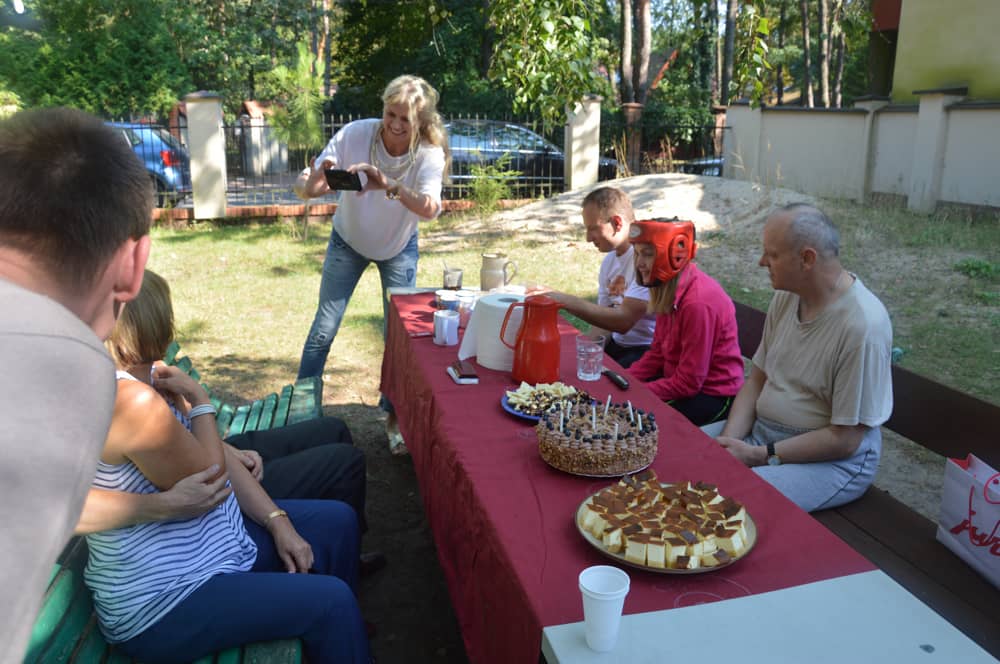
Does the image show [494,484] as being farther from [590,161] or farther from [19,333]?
[590,161]

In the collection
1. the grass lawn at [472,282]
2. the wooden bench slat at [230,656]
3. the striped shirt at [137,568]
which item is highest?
the striped shirt at [137,568]

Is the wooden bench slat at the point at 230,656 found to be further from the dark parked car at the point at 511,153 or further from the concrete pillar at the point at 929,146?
the concrete pillar at the point at 929,146

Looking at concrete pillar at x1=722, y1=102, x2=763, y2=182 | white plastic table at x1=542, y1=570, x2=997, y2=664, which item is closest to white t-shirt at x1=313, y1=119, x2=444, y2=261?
white plastic table at x1=542, y1=570, x2=997, y2=664

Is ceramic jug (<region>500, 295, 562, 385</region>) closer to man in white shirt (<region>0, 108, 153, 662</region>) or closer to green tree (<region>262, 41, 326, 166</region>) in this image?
man in white shirt (<region>0, 108, 153, 662</region>)

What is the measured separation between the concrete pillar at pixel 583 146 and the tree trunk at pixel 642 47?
8.56ft

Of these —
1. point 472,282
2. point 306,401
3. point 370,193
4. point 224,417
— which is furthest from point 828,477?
point 472,282

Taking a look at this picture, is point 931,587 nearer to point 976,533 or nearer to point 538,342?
point 976,533

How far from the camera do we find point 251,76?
79.8ft

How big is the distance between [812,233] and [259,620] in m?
2.08

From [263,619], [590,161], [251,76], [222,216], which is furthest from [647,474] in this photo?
Result: [251,76]

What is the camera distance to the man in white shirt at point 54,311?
1.93ft

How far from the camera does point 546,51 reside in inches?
144

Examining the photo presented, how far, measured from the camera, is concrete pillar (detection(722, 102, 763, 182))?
45.6 ft

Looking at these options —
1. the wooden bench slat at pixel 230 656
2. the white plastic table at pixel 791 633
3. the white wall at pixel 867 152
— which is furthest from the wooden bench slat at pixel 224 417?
the white wall at pixel 867 152
